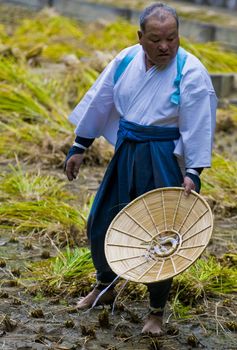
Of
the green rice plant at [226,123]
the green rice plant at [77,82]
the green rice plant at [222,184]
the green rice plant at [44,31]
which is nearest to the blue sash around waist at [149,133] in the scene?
the green rice plant at [222,184]

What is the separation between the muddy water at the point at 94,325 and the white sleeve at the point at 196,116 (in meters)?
0.88

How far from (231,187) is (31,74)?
143 inches

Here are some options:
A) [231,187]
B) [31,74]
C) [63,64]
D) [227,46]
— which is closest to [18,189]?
[231,187]

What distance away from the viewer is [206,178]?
25.4ft

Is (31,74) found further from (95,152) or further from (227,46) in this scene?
(227,46)

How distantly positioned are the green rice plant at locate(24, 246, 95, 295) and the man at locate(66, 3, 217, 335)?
17.1 inches

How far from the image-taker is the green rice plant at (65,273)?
554 centimetres

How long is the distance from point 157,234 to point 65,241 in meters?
1.61

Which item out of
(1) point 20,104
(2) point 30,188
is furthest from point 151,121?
(1) point 20,104

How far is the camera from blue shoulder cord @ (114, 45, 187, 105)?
15.6 ft

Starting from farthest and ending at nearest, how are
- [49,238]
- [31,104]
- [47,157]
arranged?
[31,104] < [47,157] < [49,238]

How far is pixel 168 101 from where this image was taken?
477 centimetres

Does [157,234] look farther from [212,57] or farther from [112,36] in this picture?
[112,36]

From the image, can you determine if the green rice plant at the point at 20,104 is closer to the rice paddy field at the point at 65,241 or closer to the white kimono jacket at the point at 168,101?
the rice paddy field at the point at 65,241
